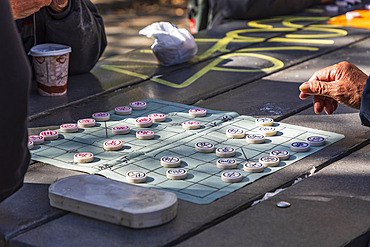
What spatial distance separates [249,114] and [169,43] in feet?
2.99

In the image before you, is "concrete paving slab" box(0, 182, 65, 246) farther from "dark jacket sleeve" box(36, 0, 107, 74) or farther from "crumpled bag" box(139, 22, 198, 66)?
"crumpled bag" box(139, 22, 198, 66)

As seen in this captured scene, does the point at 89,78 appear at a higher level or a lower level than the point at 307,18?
lower

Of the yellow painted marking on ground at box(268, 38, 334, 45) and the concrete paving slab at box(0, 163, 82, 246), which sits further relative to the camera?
the yellow painted marking on ground at box(268, 38, 334, 45)

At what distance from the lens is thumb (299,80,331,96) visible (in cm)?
175

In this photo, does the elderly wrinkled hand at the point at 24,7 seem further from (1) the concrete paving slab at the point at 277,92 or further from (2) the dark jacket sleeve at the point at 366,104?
(2) the dark jacket sleeve at the point at 366,104

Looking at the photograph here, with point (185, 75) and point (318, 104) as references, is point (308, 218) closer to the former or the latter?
point (318, 104)

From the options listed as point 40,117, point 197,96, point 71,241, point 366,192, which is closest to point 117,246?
point 71,241

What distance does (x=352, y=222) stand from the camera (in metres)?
1.18

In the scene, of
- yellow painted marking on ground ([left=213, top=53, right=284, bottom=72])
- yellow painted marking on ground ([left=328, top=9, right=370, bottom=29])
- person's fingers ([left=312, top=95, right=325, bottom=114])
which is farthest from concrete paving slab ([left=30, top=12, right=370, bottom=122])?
person's fingers ([left=312, top=95, right=325, bottom=114])

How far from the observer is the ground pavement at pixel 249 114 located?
1149mm

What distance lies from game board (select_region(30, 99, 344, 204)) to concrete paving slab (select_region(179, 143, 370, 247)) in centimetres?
13

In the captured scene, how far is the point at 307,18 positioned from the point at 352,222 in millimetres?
3016

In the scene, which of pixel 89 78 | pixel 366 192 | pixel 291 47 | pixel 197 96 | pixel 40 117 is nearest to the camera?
pixel 366 192

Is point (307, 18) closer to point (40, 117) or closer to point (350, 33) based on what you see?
point (350, 33)
